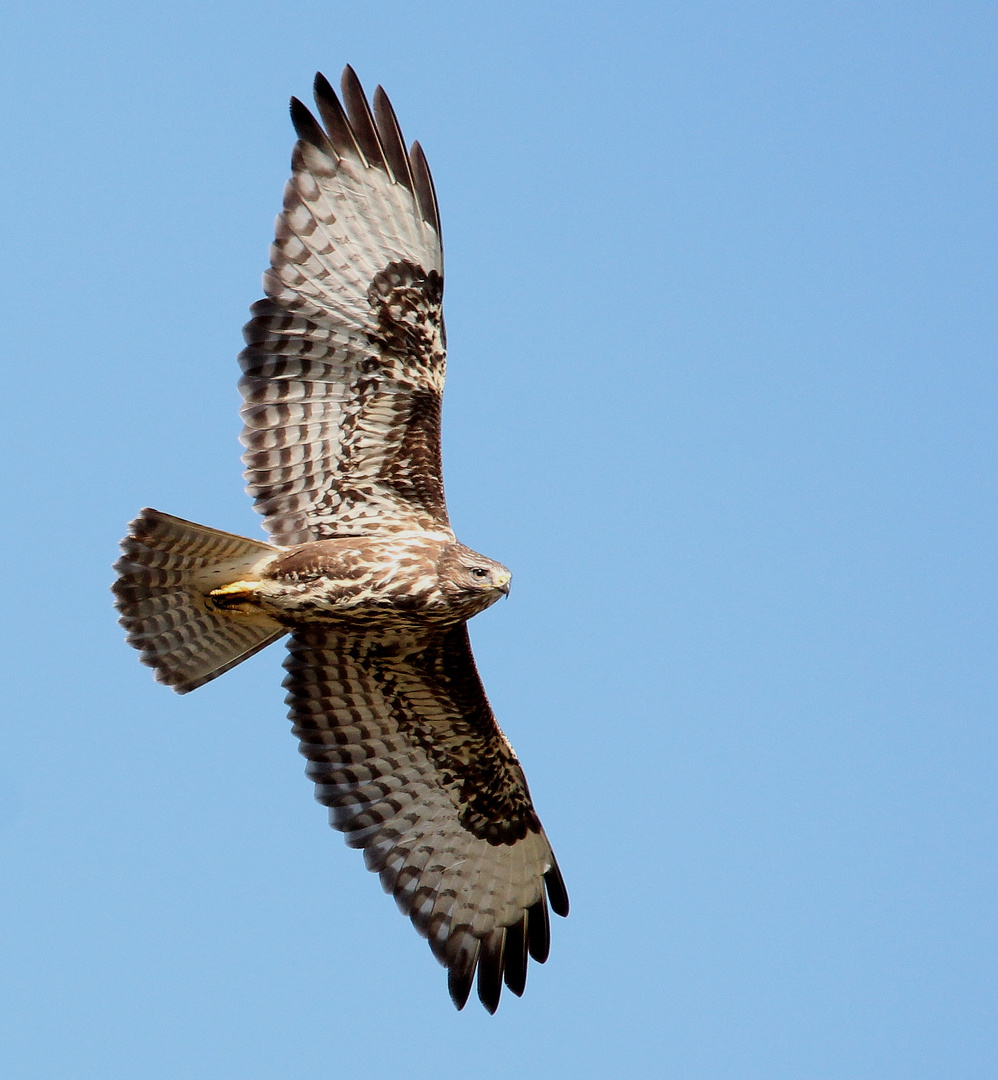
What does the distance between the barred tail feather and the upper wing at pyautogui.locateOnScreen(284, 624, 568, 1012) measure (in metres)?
0.42

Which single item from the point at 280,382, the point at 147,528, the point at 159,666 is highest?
the point at 280,382

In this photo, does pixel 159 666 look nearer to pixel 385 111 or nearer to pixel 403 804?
pixel 403 804

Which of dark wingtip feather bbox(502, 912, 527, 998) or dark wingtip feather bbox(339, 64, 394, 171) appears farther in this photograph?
dark wingtip feather bbox(502, 912, 527, 998)

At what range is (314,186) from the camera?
9242 millimetres

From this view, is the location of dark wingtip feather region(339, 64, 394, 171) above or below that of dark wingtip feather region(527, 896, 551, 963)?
above

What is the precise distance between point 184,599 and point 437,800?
1929 millimetres

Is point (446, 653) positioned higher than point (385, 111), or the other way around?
point (385, 111)

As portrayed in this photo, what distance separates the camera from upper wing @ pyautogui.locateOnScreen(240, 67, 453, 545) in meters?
9.20

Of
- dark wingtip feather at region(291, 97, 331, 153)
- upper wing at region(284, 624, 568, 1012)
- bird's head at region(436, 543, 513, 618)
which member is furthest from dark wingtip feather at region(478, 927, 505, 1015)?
dark wingtip feather at region(291, 97, 331, 153)

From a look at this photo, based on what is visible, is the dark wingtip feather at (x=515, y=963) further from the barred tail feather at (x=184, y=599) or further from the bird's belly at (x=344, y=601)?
the barred tail feather at (x=184, y=599)

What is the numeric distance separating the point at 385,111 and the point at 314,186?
0.57m

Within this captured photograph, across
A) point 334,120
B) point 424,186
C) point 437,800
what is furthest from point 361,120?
point 437,800

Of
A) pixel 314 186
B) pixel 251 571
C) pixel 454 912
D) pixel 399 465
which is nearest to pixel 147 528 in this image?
pixel 251 571

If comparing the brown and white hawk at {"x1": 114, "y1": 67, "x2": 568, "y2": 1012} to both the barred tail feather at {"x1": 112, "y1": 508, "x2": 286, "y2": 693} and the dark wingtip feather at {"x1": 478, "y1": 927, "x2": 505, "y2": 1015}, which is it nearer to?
the barred tail feather at {"x1": 112, "y1": 508, "x2": 286, "y2": 693}
